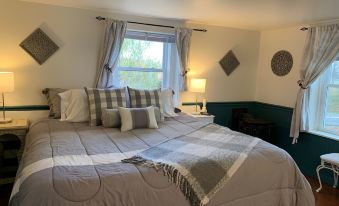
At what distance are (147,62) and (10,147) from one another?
2.00m

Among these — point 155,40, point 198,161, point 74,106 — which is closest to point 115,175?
point 198,161

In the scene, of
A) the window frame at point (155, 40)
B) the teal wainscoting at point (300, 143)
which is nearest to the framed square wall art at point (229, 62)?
the teal wainscoting at point (300, 143)

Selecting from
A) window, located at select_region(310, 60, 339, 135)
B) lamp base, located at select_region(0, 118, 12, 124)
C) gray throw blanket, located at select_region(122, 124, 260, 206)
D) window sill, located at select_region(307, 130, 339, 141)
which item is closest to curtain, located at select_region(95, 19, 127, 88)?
lamp base, located at select_region(0, 118, 12, 124)

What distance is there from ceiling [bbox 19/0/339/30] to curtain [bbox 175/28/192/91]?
0.19 metres

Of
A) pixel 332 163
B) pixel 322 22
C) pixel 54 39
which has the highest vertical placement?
pixel 322 22

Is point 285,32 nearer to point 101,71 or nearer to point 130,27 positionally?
point 130,27

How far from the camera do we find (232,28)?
14.0ft

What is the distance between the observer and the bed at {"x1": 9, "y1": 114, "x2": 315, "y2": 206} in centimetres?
150

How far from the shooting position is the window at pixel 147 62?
12.1ft

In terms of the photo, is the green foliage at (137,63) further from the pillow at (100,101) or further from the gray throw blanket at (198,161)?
the gray throw blanket at (198,161)

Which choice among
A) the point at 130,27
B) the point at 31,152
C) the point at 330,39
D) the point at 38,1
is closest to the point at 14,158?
the point at 31,152

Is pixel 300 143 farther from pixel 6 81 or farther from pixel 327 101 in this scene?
pixel 6 81

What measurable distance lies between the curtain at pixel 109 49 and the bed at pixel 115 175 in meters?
0.89

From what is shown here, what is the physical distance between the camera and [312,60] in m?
3.52
